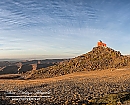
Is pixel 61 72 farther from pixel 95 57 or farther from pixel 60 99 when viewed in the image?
pixel 60 99

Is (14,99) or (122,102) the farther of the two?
(14,99)

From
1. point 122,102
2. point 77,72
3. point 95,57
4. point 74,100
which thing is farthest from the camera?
point 95,57

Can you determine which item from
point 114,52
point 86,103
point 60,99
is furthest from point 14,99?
point 114,52

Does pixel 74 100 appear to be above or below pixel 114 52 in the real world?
below

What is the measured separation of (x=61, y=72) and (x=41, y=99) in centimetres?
3561

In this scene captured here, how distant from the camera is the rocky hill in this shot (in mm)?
54031

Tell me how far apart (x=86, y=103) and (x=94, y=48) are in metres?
51.2

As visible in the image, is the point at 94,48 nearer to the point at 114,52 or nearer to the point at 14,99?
the point at 114,52

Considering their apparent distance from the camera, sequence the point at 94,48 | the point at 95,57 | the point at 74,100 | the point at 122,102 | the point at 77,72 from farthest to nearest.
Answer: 1. the point at 94,48
2. the point at 95,57
3. the point at 77,72
4. the point at 74,100
5. the point at 122,102

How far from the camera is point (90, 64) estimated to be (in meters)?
57.8

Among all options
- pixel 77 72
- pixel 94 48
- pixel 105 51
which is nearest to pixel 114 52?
A: pixel 105 51

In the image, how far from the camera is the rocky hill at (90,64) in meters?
54.0

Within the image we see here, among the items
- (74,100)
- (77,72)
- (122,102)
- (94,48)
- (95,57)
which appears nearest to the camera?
(122,102)

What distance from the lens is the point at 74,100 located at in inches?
730
